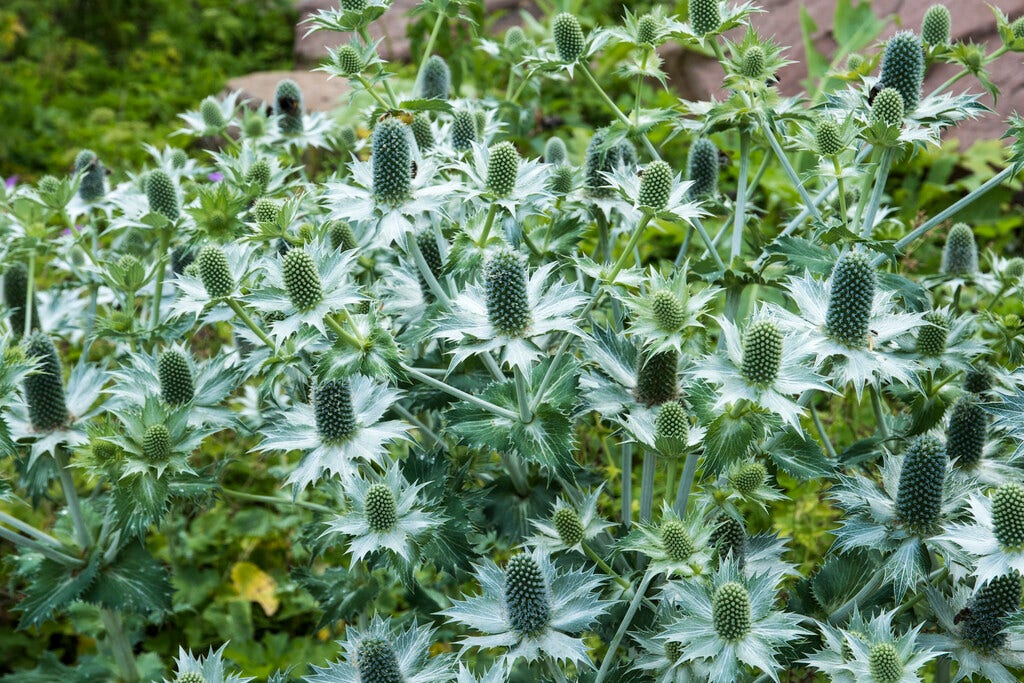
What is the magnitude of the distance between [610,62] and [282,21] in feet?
12.2

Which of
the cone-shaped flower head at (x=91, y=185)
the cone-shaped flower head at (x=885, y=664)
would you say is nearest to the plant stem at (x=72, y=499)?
the cone-shaped flower head at (x=91, y=185)

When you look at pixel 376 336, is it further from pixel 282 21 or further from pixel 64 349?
pixel 282 21

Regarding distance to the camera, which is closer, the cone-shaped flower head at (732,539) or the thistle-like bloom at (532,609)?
the thistle-like bloom at (532,609)

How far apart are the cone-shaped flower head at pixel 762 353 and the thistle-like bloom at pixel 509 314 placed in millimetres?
324

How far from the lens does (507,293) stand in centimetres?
179

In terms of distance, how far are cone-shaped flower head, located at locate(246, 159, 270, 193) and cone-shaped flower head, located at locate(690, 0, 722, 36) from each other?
119 cm

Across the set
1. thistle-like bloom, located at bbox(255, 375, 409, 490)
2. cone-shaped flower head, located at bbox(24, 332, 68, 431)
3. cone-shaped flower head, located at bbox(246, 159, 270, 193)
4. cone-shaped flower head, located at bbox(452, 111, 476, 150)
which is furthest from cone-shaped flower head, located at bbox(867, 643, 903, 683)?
cone-shaped flower head, located at bbox(24, 332, 68, 431)

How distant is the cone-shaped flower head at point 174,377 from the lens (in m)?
2.23

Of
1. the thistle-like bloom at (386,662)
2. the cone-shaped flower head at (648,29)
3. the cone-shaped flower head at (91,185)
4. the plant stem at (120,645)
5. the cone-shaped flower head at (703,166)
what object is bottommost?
the plant stem at (120,645)

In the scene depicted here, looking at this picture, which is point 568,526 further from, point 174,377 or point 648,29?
point 648,29

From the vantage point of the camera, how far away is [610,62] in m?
5.30

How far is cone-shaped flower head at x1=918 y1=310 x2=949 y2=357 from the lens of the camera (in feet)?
6.84

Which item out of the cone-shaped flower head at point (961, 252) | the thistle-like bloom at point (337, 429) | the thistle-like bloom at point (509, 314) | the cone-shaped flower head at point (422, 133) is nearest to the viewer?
the thistle-like bloom at point (509, 314)

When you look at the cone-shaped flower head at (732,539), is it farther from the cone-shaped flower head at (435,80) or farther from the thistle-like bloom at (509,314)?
the cone-shaped flower head at (435,80)
